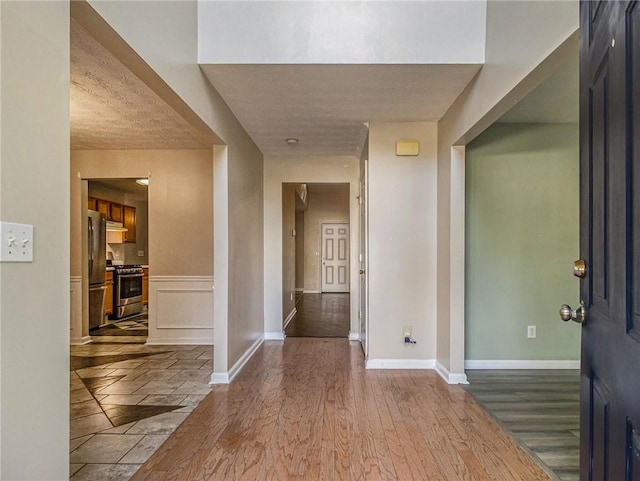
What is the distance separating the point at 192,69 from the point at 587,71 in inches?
84.2

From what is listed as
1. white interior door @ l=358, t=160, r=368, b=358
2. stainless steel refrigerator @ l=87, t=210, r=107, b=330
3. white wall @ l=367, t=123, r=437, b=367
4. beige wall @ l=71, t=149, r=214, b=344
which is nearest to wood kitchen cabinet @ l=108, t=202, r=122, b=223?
stainless steel refrigerator @ l=87, t=210, r=107, b=330

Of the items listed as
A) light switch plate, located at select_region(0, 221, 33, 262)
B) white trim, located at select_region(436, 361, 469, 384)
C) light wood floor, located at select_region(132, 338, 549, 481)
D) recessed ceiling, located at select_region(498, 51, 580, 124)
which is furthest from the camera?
white trim, located at select_region(436, 361, 469, 384)

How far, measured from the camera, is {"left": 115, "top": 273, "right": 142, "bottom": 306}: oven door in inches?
241

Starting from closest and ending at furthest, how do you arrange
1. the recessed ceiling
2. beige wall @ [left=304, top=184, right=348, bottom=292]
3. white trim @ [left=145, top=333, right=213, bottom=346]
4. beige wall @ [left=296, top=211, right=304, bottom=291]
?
1. the recessed ceiling
2. white trim @ [left=145, top=333, right=213, bottom=346]
3. beige wall @ [left=296, top=211, right=304, bottom=291]
4. beige wall @ [left=304, top=184, right=348, bottom=292]

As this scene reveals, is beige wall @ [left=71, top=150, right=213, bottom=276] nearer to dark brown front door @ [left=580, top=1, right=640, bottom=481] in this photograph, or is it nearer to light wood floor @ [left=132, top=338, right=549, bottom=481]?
light wood floor @ [left=132, top=338, right=549, bottom=481]

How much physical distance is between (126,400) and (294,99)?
2.66 m

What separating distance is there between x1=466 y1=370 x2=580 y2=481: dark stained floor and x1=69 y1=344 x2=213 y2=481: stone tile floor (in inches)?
83.9

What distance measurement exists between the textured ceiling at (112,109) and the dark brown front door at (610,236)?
2195 mm

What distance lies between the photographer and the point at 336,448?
2.13m

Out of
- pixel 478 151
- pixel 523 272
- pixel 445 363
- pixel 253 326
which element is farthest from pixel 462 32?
pixel 253 326

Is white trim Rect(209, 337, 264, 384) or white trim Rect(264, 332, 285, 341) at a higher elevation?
white trim Rect(209, 337, 264, 384)

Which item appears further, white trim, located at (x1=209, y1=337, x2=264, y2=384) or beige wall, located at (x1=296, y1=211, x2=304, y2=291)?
beige wall, located at (x1=296, y1=211, x2=304, y2=291)

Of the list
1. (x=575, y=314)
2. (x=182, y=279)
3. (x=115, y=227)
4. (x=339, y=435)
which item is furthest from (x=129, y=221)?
(x=575, y=314)

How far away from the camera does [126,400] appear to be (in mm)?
2891
